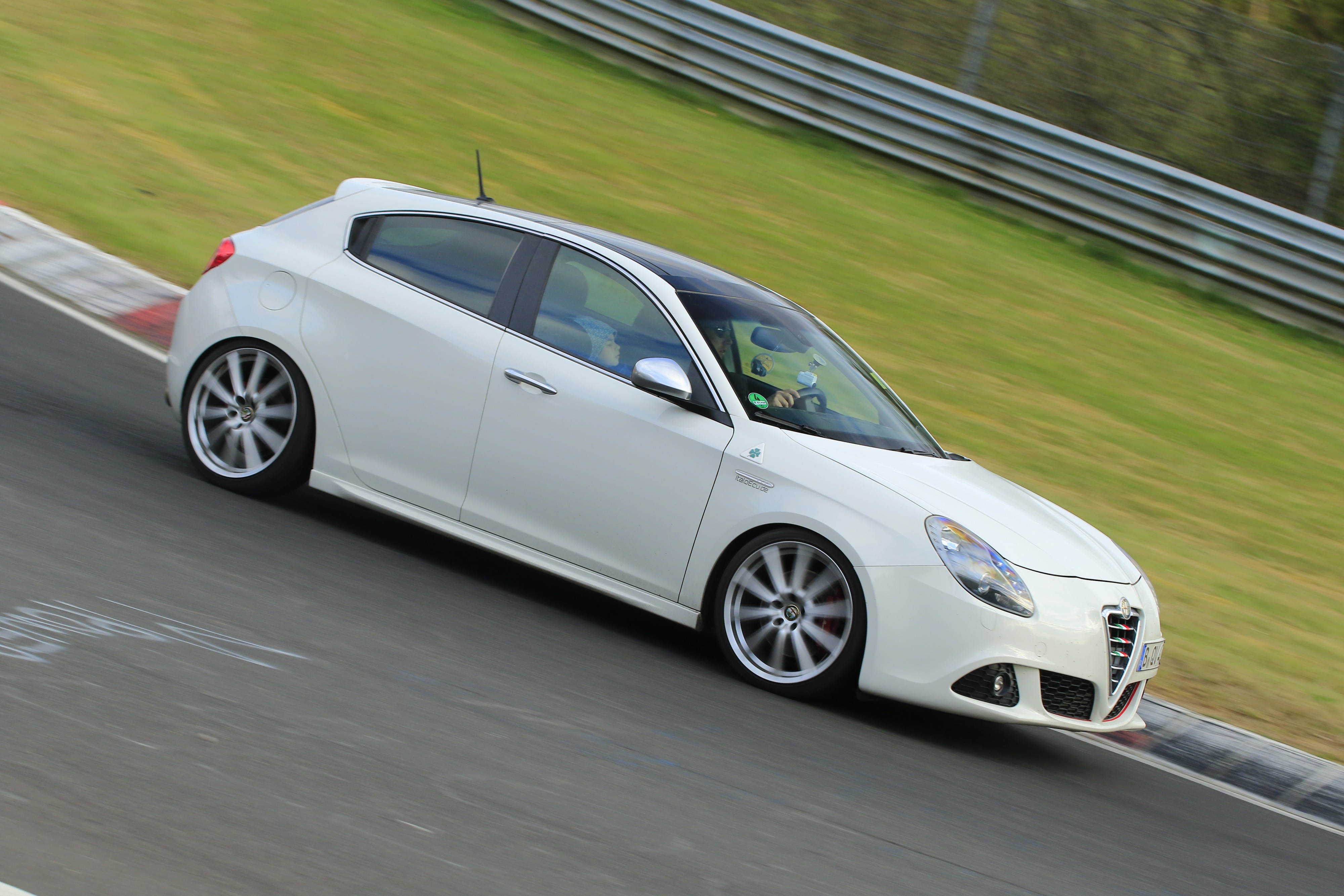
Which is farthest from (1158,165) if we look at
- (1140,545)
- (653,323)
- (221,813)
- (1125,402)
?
(221,813)

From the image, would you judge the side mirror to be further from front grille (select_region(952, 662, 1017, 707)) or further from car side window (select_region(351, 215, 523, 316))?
front grille (select_region(952, 662, 1017, 707))

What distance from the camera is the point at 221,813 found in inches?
149

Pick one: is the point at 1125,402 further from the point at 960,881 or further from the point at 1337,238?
the point at 960,881

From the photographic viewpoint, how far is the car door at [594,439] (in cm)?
617

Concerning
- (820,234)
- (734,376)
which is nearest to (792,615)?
(734,376)

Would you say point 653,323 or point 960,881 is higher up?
point 653,323

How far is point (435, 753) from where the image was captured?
4.50 meters

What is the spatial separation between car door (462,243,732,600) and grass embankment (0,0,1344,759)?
271cm

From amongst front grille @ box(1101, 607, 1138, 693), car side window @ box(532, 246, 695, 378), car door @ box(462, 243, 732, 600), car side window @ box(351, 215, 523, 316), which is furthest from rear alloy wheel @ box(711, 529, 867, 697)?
car side window @ box(351, 215, 523, 316)

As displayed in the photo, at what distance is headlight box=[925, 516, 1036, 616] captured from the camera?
5.69 m

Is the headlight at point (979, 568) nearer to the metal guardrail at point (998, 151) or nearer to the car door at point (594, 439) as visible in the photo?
the car door at point (594, 439)

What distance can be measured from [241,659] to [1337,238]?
1440 cm

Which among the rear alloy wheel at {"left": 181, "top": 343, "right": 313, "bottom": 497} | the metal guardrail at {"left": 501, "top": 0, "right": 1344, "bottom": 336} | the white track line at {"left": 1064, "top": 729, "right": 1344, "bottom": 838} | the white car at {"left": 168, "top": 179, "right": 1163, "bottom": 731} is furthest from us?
the metal guardrail at {"left": 501, "top": 0, "right": 1344, "bottom": 336}

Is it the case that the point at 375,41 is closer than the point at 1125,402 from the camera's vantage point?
No
